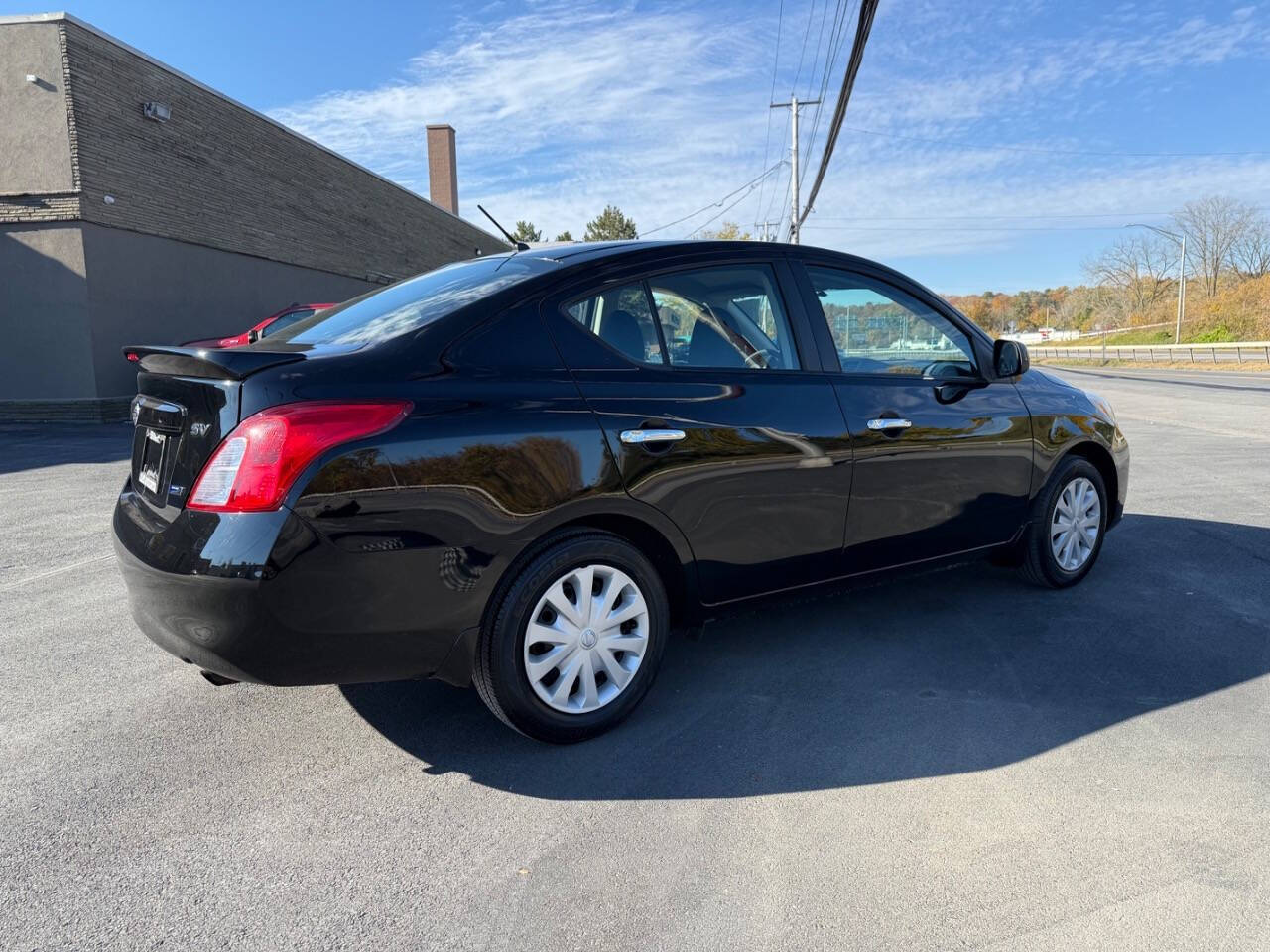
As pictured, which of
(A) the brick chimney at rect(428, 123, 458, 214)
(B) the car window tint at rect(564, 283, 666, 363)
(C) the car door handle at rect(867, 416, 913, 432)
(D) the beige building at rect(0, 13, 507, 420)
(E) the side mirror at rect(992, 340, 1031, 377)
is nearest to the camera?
(B) the car window tint at rect(564, 283, 666, 363)

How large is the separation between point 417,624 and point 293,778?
696 millimetres

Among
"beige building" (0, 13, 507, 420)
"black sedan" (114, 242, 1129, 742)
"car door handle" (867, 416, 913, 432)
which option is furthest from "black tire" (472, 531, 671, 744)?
"beige building" (0, 13, 507, 420)

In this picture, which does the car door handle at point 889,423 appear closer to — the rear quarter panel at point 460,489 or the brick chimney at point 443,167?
the rear quarter panel at point 460,489

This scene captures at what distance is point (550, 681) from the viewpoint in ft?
10.00

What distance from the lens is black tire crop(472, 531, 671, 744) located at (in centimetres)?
290

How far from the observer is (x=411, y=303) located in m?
3.38

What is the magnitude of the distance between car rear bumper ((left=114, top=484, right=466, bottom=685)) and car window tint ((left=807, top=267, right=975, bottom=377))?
7.03 ft

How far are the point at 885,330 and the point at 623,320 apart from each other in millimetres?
1484

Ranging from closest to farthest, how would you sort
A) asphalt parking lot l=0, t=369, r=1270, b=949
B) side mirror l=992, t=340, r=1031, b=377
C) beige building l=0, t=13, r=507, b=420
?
1. asphalt parking lot l=0, t=369, r=1270, b=949
2. side mirror l=992, t=340, r=1031, b=377
3. beige building l=0, t=13, r=507, b=420

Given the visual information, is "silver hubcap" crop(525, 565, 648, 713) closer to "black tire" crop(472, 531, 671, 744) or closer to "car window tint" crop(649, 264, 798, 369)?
"black tire" crop(472, 531, 671, 744)

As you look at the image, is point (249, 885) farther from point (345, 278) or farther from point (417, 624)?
point (345, 278)

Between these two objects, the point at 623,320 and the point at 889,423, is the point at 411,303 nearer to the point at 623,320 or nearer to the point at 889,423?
the point at 623,320

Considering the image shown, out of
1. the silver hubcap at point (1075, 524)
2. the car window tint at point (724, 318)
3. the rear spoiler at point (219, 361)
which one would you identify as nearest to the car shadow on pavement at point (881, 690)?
the silver hubcap at point (1075, 524)

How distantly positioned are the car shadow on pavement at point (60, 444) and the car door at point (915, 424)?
9227 millimetres
